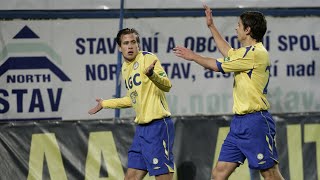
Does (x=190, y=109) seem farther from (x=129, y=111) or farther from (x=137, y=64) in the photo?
(x=137, y=64)

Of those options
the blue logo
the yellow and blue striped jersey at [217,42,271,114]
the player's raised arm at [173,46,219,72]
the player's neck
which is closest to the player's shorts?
the yellow and blue striped jersey at [217,42,271,114]

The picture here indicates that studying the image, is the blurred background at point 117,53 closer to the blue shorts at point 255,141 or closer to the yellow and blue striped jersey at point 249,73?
the blue shorts at point 255,141

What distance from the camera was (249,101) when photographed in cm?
828

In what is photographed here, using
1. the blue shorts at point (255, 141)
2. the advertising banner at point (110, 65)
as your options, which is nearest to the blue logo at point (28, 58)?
the advertising banner at point (110, 65)

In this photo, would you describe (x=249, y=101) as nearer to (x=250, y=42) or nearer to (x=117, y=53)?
(x=250, y=42)

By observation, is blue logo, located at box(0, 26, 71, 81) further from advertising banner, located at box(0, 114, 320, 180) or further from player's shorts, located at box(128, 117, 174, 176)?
player's shorts, located at box(128, 117, 174, 176)

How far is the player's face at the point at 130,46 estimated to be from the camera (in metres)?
8.91

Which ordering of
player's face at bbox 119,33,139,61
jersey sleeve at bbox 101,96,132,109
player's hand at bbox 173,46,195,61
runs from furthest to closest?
jersey sleeve at bbox 101,96,132,109 → player's face at bbox 119,33,139,61 → player's hand at bbox 173,46,195,61

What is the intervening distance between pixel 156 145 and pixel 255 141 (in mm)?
988

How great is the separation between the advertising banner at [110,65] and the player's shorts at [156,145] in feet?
11.4

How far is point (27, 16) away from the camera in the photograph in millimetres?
12180

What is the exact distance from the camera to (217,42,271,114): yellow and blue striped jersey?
322 inches

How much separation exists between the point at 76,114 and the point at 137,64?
3.60 metres

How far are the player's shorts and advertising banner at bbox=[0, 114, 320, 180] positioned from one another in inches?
51.8
